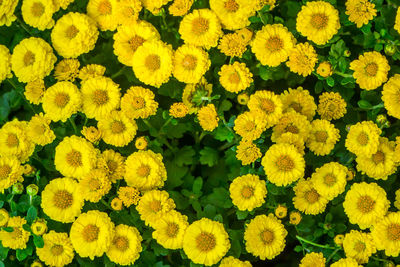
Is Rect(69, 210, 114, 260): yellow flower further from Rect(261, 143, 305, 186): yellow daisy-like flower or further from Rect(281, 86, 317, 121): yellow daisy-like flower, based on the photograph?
Rect(281, 86, 317, 121): yellow daisy-like flower

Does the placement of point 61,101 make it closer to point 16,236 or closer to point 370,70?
point 16,236

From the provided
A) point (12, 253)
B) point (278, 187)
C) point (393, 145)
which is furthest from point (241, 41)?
point (12, 253)

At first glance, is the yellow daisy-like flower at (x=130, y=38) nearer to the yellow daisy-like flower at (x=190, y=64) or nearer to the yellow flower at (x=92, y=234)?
the yellow daisy-like flower at (x=190, y=64)

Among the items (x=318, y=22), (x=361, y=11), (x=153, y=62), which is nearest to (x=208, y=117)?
(x=153, y=62)

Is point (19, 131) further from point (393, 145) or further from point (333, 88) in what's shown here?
point (393, 145)

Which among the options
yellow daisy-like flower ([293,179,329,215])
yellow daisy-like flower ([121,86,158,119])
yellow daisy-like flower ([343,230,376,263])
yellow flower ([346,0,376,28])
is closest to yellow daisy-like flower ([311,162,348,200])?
yellow daisy-like flower ([293,179,329,215])

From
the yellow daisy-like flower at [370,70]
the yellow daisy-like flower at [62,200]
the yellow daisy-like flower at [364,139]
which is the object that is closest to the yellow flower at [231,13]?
the yellow daisy-like flower at [370,70]
